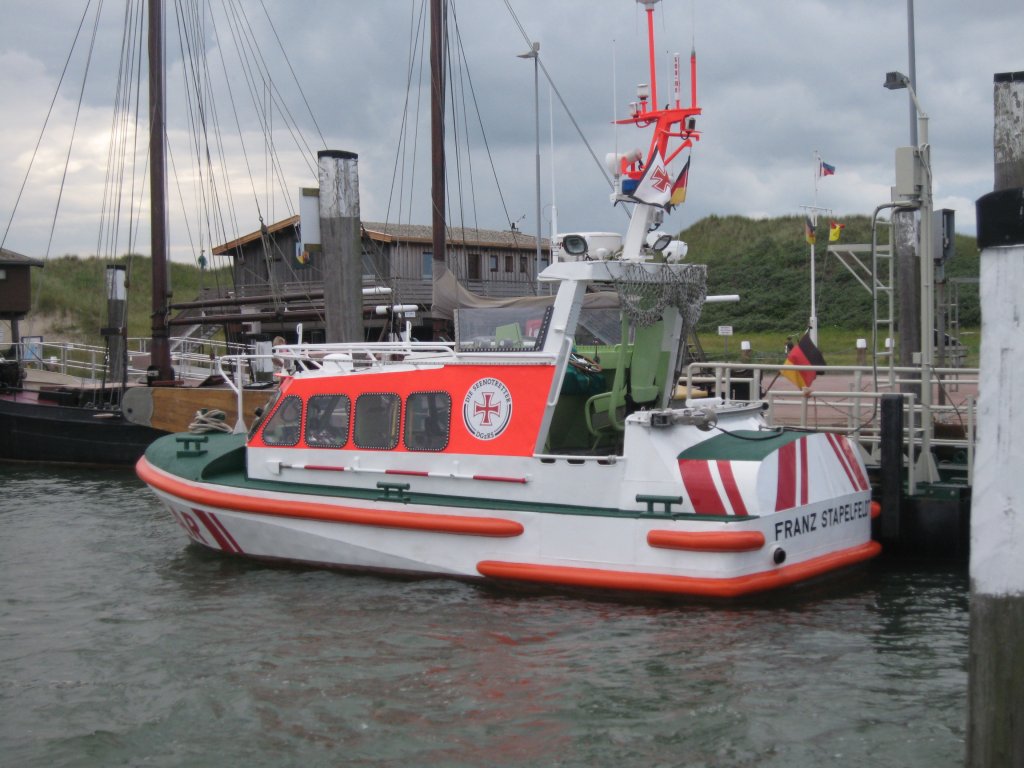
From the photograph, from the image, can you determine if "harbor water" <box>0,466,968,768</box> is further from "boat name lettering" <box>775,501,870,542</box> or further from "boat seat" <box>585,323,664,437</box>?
"boat seat" <box>585,323,664,437</box>

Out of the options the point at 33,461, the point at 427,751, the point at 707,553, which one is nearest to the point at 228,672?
the point at 427,751

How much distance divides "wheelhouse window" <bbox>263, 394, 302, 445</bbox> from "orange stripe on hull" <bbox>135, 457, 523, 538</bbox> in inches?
24.2

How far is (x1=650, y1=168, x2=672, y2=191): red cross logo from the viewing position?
910cm

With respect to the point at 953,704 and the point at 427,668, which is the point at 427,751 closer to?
the point at 427,668

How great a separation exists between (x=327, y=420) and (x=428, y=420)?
1.18 m

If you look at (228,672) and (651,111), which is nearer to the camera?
(228,672)

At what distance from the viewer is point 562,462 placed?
862 cm

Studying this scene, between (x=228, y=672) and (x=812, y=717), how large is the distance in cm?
386

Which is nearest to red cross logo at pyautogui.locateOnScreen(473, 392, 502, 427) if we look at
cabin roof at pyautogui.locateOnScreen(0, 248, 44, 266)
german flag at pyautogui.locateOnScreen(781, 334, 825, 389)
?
german flag at pyautogui.locateOnScreen(781, 334, 825, 389)

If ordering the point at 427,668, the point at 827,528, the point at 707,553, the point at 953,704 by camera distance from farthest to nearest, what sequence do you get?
the point at 827,528 < the point at 707,553 < the point at 427,668 < the point at 953,704

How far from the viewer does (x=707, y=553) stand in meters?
7.97

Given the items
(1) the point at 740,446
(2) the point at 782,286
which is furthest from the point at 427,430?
(2) the point at 782,286

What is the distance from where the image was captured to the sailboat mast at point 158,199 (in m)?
20.0

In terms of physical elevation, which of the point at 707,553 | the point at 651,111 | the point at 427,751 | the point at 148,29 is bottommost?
the point at 427,751
